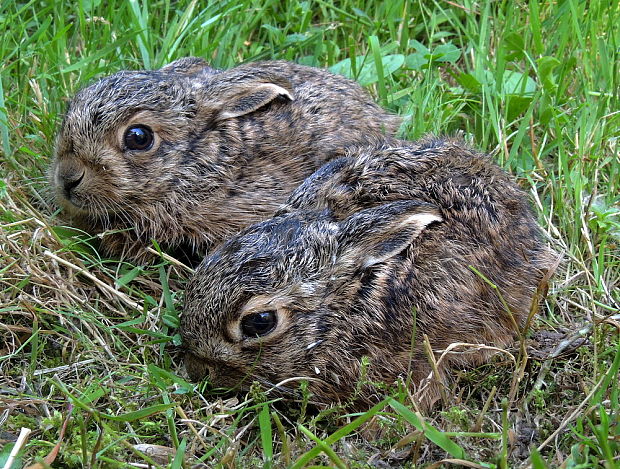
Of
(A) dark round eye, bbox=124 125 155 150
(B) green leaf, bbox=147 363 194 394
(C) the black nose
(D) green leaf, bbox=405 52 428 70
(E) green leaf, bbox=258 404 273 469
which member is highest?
(A) dark round eye, bbox=124 125 155 150

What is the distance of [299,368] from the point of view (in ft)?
14.8

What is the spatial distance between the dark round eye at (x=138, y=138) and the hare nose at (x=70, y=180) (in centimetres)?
34

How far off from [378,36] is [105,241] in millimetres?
2980

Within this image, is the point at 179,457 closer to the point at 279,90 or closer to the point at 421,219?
the point at 421,219

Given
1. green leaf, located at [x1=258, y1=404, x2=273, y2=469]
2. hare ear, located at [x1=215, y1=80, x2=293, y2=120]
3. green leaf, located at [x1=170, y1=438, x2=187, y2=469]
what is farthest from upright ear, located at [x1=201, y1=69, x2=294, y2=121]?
green leaf, located at [x1=170, y1=438, x2=187, y2=469]

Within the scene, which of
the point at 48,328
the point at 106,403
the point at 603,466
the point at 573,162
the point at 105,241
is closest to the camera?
the point at 603,466

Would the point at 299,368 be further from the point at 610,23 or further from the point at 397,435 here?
the point at 610,23

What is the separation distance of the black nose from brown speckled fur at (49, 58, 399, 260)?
0.01 meters

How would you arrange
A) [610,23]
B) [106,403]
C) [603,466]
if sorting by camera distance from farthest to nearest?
[610,23] → [106,403] → [603,466]

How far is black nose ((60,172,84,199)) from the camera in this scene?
5395 millimetres

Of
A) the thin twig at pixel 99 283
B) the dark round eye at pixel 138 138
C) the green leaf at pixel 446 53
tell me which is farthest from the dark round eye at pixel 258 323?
the green leaf at pixel 446 53

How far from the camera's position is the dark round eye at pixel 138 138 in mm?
5461

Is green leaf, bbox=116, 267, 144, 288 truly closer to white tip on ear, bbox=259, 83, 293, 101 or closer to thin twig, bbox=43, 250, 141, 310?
thin twig, bbox=43, 250, 141, 310

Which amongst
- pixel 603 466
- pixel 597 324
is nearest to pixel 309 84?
pixel 597 324
